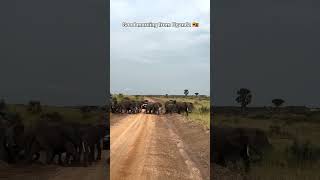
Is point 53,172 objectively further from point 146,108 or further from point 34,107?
point 146,108

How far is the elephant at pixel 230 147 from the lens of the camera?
18.5m

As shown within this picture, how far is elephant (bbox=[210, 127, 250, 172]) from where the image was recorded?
18.5m

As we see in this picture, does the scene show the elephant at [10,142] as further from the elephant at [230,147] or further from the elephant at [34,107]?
the elephant at [34,107]

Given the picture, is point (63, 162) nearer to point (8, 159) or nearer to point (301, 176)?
point (8, 159)

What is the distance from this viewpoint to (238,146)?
A: 1883cm

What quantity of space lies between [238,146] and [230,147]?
39cm

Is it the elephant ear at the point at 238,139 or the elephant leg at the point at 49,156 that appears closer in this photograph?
the elephant leg at the point at 49,156

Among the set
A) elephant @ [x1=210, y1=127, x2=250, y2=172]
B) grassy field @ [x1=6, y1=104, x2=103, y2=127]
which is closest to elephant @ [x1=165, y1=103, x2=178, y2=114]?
grassy field @ [x1=6, y1=104, x2=103, y2=127]

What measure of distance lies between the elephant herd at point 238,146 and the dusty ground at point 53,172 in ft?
14.3

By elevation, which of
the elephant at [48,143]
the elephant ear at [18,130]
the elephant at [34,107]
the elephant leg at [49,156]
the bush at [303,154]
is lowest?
the bush at [303,154]

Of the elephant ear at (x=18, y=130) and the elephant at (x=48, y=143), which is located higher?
the elephant ear at (x=18, y=130)

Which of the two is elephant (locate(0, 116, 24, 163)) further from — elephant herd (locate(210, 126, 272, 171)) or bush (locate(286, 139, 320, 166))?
bush (locate(286, 139, 320, 166))

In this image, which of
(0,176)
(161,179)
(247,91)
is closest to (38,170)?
(0,176)

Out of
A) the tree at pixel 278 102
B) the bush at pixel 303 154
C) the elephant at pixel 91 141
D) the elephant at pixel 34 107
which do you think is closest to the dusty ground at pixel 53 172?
the elephant at pixel 91 141
